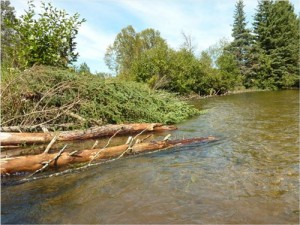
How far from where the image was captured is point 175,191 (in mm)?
5055

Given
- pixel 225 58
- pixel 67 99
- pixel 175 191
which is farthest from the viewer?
pixel 225 58

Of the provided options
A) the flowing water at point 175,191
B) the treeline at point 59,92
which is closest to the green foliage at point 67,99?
the treeline at point 59,92

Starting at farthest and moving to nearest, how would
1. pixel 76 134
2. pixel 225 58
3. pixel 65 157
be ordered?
pixel 225 58
pixel 76 134
pixel 65 157

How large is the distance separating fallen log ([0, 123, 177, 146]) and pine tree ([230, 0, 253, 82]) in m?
35.2

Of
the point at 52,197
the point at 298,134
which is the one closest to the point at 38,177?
the point at 52,197

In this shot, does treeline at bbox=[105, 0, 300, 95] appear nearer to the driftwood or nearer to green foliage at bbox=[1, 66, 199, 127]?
green foliage at bbox=[1, 66, 199, 127]

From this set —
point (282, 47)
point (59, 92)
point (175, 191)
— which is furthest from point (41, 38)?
point (282, 47)

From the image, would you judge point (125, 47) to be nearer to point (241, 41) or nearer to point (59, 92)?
point (241, 41)

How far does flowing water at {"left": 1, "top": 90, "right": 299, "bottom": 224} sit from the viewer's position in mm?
4168

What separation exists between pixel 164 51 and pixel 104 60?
19.4 metres

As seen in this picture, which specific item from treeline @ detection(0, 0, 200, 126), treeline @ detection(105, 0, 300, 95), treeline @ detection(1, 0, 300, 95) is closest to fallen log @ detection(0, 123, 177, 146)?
treeline @ detection(0, 0, 200, 126)

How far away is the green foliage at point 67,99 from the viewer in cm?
918

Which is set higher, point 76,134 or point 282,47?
point 282,47

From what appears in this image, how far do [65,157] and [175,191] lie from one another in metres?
2.59
